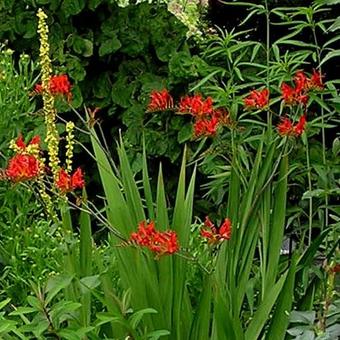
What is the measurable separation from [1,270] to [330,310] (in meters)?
0.89

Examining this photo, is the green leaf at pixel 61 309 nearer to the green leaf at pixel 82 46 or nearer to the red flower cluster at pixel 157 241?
the red flower cluster at pixel 157 241

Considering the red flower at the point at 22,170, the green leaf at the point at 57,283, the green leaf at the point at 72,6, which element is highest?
the green leaf at the point at 72,6

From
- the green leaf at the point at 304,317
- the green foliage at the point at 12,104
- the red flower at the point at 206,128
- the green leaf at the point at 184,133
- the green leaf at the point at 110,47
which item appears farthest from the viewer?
the green leaf at the point at 110,47

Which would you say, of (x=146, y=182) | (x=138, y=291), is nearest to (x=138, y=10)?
(x=146, y=182)

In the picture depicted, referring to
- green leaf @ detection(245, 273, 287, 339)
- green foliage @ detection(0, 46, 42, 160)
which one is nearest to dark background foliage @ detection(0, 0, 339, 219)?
green foliage @ detection(0, 46, 42, 160)

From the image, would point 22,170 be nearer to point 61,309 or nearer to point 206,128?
point 61,309

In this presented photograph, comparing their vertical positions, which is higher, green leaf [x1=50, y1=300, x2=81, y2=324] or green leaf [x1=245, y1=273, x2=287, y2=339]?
green leaf [x1=50, y1=300, x2=81, y2=324]

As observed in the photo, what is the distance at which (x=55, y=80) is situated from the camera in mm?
2102

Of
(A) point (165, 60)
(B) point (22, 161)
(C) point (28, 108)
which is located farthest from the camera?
(A) point (165, 60)

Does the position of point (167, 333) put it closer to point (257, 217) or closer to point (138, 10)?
point (257, 217)

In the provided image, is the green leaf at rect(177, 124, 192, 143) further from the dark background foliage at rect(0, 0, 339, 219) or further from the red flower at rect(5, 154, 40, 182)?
the red flower at rect(5, 154, 40, 182)

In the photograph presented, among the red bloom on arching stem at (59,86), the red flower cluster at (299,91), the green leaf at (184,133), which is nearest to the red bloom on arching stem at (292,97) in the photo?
the red flower cluster at (299,91)

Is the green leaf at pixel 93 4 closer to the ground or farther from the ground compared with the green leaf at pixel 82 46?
farther from the ground

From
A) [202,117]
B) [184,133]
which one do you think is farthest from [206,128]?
[184,133]
